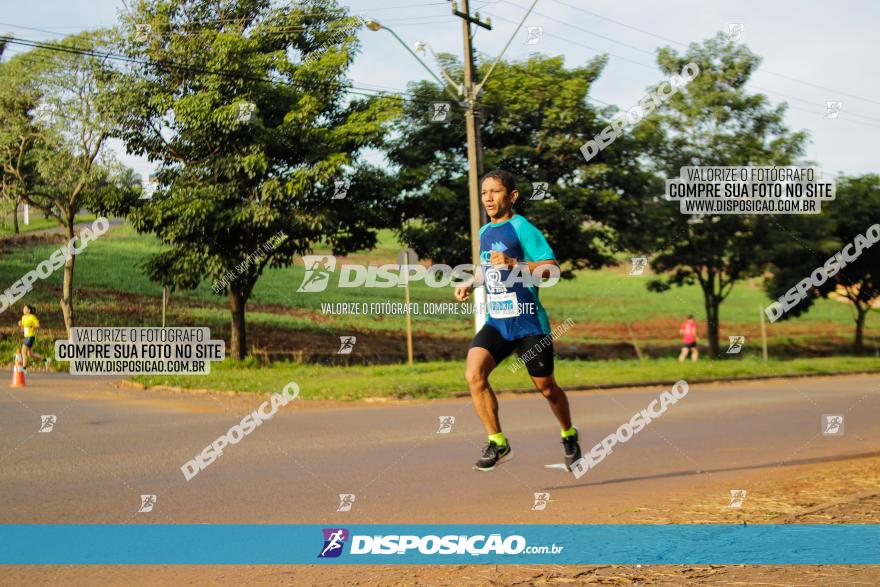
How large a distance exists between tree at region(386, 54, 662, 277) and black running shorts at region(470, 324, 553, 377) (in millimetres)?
24896

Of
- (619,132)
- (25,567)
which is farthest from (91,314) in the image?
(25,567)

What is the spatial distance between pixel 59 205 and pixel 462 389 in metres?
15.0

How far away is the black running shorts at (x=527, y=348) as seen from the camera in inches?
246

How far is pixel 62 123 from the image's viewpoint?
995 inches

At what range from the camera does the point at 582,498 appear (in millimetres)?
6953

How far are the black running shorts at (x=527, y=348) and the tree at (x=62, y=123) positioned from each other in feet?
65.9

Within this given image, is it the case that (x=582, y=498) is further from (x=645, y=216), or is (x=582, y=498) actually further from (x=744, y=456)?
(x=645, y=216)
